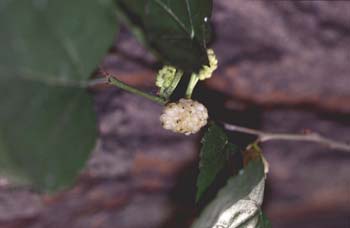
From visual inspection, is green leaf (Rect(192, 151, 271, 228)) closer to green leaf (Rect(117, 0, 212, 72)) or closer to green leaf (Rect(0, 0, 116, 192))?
green leaf (Rect(117, 0, 212, 72))

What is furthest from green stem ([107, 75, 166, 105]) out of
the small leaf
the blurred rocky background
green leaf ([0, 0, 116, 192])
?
the blurred rocky background

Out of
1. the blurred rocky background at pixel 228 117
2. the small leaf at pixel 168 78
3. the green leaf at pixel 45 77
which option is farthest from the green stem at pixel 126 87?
the blurred rocky background at pixel 228 117

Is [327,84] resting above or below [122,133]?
above

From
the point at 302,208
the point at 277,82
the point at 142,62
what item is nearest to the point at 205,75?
the point at 142,62

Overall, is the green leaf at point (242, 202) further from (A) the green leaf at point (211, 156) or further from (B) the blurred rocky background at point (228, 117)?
(B) the blurred rocky background at point (228, 117)

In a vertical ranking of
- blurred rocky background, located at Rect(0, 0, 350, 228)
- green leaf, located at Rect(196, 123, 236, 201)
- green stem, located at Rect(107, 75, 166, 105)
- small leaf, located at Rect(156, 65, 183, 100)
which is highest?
blurred rocky background, located at Rect(0, 0, 350, 228)

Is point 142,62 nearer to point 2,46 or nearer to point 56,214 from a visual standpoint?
point 56,214
